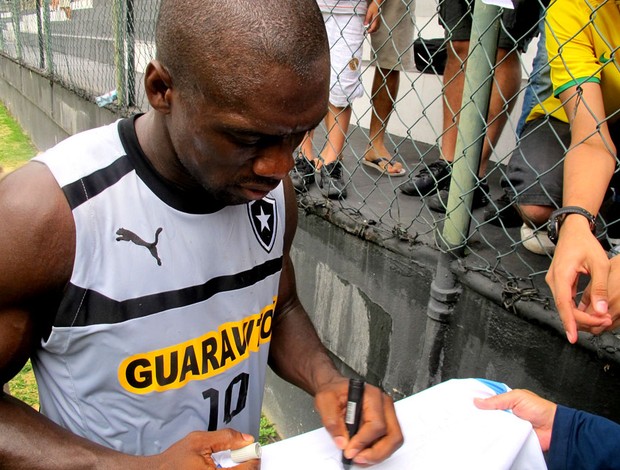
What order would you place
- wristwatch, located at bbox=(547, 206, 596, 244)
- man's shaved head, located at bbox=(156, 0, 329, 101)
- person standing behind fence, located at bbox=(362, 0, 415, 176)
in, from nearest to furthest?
man's shaved head, located at bbox=(156, 0, 329, 101) → wristwatch, located at bbox=(547, 206, 596, 244) → person standing behind fence, located at bbox=(362, 0, 415, 176)

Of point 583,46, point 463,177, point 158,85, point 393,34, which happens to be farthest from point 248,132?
point 393,34

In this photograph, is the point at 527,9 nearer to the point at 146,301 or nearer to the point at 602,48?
the point at 602,48

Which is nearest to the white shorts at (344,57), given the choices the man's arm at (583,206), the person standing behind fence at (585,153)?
the person standing behind fence at (585,153)

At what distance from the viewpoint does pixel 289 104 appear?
47.9 inches

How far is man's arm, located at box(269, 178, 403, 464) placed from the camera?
4.34 feet

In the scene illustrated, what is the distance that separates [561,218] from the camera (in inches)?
71.7

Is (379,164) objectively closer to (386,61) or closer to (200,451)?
(386,61)

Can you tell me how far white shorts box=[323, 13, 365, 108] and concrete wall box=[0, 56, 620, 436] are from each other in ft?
2.84

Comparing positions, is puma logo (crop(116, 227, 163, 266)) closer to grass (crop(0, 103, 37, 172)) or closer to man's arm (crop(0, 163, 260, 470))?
man's arm (crop(0, 163, 260, 470))

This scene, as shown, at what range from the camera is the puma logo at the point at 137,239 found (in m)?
1.32

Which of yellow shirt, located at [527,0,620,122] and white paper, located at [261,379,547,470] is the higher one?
yellow shirt, located at [527,0,620,122]

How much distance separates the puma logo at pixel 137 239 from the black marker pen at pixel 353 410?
57 cm

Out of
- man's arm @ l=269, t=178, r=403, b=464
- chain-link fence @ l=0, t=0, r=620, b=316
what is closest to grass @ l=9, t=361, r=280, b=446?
chain-link fence @ l=0, t=0, r=620, b=316

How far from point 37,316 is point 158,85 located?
58cm
